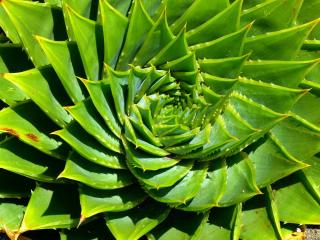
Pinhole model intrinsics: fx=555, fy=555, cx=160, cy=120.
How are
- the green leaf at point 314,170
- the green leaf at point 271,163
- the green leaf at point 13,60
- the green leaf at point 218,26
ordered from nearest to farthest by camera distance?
1. the green leaf at point 218,26
2. the green leaf at point 271,163
3. the green leaf at point 13,60
4. the green leaf at point 314,170

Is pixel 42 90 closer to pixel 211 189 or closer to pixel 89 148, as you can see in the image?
pixel 89 148

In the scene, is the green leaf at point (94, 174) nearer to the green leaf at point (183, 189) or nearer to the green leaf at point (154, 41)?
the green leaf at point (183, 189)

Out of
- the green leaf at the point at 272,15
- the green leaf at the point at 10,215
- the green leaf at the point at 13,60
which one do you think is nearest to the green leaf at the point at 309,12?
the green leaf at the point at 272,15

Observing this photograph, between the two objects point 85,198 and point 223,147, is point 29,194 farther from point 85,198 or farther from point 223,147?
point 223,147

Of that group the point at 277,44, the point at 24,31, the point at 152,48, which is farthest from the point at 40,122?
the point at 277,44

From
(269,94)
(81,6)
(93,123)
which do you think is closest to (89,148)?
(93,123)

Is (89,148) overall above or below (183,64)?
below

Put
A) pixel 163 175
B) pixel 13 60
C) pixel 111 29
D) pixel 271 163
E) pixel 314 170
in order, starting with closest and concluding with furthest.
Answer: pixel 111 29 < pixel 163 175 < pixel 271 163 < pixel 13 60 < pixel 314 170
